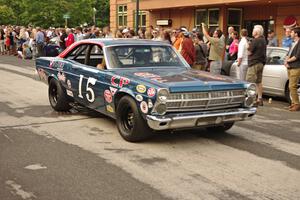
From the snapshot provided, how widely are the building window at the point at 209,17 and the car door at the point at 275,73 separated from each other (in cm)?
1155

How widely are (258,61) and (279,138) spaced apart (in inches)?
129

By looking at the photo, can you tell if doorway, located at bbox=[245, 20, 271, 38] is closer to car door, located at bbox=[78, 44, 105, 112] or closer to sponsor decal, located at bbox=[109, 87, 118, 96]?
car door, located at bbox=[78, 44, 105, 112]

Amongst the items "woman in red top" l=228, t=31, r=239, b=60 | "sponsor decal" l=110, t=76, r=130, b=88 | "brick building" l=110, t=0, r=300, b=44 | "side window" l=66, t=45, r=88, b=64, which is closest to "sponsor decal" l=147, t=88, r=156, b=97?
"sponsor decal" l=110, t=76, r=130, b=88

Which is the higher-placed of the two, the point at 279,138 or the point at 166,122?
the point at 166,122

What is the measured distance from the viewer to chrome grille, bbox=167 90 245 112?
6043mm

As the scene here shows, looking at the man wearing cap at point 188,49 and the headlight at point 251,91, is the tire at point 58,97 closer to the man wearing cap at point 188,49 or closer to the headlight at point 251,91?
the man wearing cap at point 188,49

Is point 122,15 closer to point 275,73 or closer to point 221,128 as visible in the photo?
point 275,73

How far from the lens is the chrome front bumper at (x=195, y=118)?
595cm

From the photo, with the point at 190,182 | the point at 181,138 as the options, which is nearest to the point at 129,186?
the point at 190,182

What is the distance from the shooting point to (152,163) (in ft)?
18.3

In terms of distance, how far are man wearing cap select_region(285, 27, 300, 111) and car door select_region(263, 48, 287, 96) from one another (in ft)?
3.61

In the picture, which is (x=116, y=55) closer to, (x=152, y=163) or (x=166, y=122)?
(x=166, y=122)

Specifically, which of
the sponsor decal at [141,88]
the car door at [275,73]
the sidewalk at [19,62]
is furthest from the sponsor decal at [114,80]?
the sidewalk at [19,62]

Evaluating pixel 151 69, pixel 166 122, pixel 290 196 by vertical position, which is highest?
pixel 151 69
